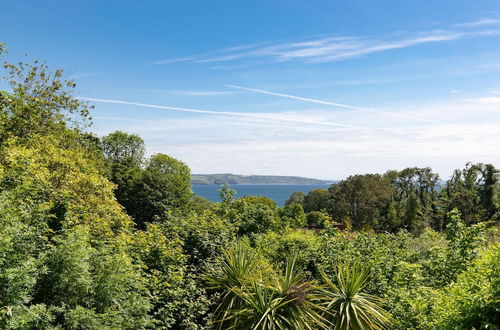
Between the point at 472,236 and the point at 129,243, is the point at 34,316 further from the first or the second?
the point at 472,236

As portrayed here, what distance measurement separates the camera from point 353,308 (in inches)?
249

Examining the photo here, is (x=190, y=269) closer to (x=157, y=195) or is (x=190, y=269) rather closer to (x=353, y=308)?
(x=353, y=308)

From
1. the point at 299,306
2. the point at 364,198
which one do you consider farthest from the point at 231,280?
the point at 364,198

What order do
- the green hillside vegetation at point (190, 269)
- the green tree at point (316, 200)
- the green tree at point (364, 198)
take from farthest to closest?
the green tree at point (316, 200), the green tree at point (364, 198), the green hillside vegetation at point (190, 269)

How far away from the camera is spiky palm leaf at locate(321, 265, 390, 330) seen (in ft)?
20.7

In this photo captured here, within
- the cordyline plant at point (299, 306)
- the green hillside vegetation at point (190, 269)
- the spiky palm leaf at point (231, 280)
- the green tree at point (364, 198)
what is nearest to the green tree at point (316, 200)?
the green tree at point (364, 198)

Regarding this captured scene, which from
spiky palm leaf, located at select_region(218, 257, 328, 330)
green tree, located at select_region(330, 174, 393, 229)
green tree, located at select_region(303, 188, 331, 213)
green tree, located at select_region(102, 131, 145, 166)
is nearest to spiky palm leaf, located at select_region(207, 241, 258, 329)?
spiky palm leaf, located at select_region(218, 257, 328, 330)

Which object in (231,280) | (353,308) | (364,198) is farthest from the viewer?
(364,198)

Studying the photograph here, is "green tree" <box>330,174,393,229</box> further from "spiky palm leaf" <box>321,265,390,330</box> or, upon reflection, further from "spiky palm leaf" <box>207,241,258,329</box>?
"spiky palm leaf" <box>321,265,390,330</box>

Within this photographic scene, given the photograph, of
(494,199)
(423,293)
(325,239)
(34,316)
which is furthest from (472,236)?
(494,199)

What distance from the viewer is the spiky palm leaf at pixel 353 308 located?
630 centimetres

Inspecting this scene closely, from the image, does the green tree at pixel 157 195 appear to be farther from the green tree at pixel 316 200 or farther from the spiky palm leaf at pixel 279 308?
the spiky palm leaf at pixel 279 308

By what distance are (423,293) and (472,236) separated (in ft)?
5.70

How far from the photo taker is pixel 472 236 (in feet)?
21.6
